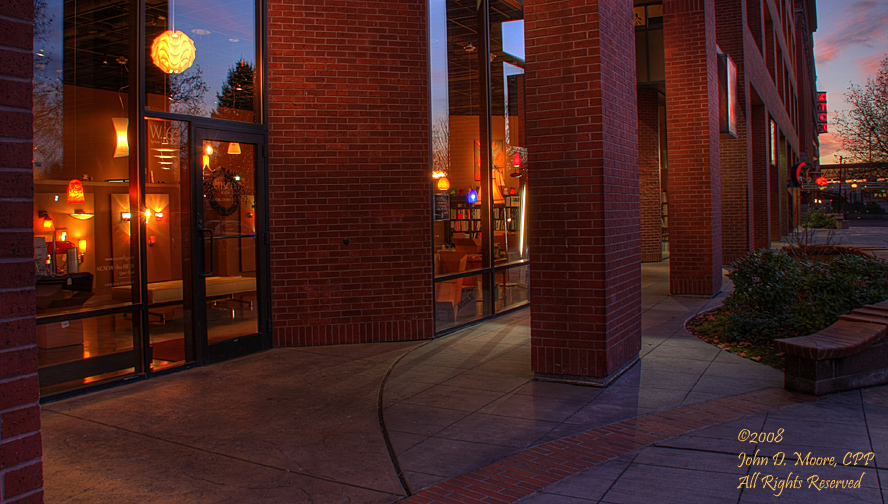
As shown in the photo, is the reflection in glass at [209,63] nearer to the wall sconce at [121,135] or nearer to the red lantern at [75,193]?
the wall sconce at [121,135]

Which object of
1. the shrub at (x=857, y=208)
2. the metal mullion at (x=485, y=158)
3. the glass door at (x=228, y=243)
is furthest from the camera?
the shrub at (x=857, y=208)

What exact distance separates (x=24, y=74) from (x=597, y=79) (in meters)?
4.74

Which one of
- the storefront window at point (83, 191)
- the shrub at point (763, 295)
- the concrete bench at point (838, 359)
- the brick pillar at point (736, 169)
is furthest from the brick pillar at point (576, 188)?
the brick pillar at point (736, 169)

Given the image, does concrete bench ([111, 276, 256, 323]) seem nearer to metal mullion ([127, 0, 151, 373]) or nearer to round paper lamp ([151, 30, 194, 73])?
metal mullion ([127, 0, 151, 373])

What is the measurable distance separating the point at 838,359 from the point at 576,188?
2.67 metres

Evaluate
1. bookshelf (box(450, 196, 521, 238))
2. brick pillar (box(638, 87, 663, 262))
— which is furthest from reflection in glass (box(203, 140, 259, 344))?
brick pillar (box(638, 87, 663, 262))

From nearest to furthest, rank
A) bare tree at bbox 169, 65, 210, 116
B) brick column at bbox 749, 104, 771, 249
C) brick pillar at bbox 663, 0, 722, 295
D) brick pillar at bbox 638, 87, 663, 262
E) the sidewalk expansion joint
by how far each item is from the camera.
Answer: the sidewalk expansion joint → bare tree at bbox 169, 65, 210, 116 → brick pillar at bbox 663, 0, 722, 295 → brick pillar at bbox 638, 87, 663, 262 → brick column at bbox 749, 104, 771, 249

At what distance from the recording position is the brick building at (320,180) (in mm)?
5930

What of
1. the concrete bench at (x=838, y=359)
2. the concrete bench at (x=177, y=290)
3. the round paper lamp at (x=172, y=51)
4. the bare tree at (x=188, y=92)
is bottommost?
the concrete bench at (x=838, y=359)

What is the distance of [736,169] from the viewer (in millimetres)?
15531

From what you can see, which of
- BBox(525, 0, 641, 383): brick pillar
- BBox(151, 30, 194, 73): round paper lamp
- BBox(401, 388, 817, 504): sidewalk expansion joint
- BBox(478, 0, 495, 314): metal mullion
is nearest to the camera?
BBox(401, 388, 817, 504): sidewalk expansion joint

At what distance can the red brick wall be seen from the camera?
7.78 m

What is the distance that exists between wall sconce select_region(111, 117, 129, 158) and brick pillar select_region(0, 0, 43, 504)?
190 inches

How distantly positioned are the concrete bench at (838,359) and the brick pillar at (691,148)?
5707mm
